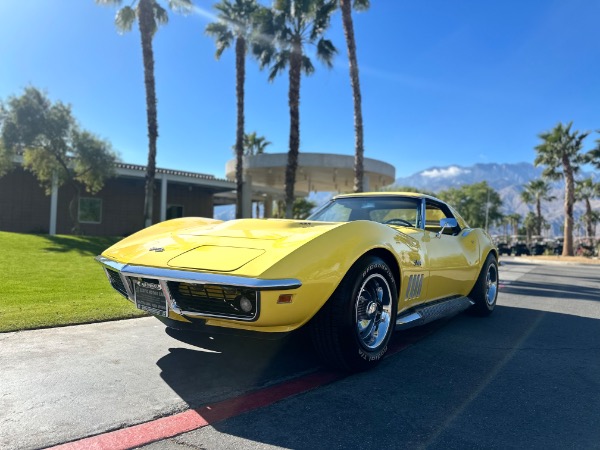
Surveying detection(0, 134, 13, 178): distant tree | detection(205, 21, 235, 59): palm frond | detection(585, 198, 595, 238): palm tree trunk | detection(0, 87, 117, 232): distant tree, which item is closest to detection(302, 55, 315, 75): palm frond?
detection(205, 21, 235, 59): palm frond

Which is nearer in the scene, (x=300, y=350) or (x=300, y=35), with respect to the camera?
(x=300, y=350)

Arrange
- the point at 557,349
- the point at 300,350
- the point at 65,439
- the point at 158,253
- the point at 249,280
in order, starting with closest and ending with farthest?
the point at 65,439
the point at 249,280
the point at 158,253
the point at 300,350
the point at 557,349

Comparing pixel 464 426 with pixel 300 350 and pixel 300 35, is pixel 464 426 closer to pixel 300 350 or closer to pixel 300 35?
pixel 300 350

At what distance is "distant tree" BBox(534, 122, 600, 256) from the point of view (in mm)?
32366

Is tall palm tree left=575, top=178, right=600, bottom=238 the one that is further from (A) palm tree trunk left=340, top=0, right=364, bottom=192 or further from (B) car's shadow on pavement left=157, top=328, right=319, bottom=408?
(B) car's shadow on pavement left=157, top=328, right=319, bottom=408

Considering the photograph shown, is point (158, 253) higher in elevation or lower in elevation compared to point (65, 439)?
→ higher

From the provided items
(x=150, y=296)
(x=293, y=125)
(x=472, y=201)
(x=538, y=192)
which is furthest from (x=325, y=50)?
(x=538, y=192)

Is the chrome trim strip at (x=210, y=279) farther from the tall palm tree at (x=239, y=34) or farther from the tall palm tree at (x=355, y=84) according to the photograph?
the tall palm tree at (x=239, y=34)

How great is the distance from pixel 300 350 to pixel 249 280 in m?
1.53

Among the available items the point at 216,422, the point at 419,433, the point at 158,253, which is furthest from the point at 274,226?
the point at 419,433

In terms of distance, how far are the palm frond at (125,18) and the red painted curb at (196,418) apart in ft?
Answer: 59.7

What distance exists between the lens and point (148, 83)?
16781 mm

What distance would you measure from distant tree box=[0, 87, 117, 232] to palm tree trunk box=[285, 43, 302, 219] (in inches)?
311

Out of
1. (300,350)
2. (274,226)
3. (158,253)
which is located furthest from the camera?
(300,350)
